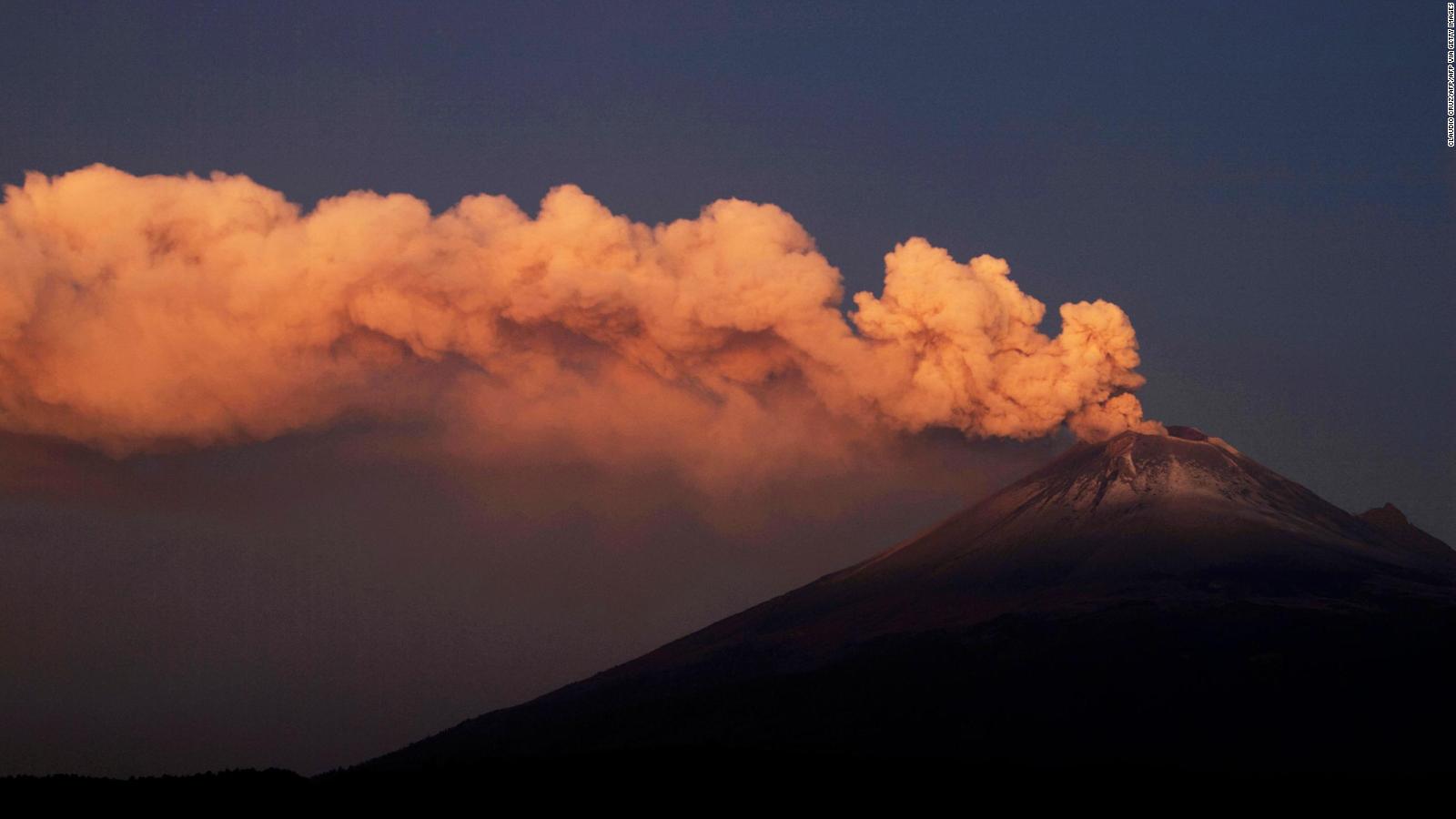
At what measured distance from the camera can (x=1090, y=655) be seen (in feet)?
310

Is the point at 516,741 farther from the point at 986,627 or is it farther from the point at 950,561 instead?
the point at 950,561

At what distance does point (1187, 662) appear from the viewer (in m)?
91.9

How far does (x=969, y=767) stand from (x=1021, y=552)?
197 feet

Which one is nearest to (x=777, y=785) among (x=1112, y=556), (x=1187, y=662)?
(x=1187, y=662)

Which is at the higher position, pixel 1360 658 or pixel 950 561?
pixel 950 561

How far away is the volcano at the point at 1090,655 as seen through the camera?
82.2 metres

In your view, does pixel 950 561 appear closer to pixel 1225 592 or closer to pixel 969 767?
pixel 1225 592

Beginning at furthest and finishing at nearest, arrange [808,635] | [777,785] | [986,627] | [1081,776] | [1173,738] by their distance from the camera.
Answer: [808,635] < [986,627] < [1173,738] < [1081,776] < [777,785]

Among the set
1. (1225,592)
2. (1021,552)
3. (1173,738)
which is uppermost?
(1021,552)

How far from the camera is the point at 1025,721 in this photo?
85.9 meters

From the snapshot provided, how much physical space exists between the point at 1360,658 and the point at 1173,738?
14099 millimetres

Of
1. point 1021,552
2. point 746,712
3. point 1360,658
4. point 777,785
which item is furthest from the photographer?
point 1021,552

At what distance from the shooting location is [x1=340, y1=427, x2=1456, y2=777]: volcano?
3238 inches

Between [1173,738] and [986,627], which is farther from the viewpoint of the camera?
[986,627]
